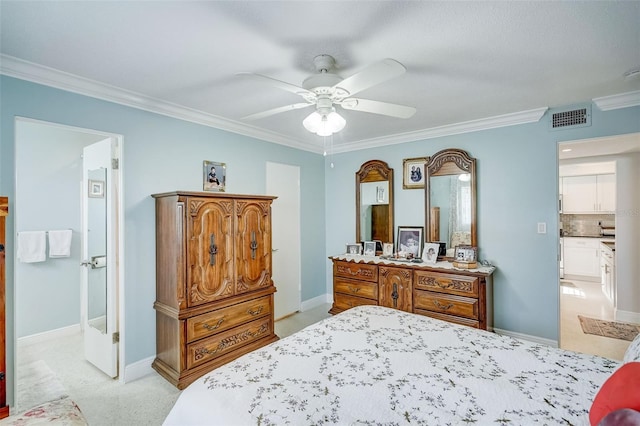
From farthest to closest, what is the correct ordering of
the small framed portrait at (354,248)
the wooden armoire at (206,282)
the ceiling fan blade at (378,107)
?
the small framed portrait at (354,248), the wooden armoire at (206,282), the ceiling fan blade at (378,107)

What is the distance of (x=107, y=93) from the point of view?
8.21 feet

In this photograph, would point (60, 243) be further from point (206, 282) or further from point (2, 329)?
point (2, 329)

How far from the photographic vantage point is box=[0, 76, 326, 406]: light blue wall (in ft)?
6.91

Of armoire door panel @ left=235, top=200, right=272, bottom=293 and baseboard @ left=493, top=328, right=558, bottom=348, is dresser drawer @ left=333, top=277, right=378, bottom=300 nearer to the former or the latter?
armoire door panel @ left=235, top=200, right=272, bottom=293

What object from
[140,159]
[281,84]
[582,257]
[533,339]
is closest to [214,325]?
[140,159]

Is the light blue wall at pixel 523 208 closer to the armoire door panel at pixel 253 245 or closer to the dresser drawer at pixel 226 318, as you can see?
the armoire door panel at pixel 253 245

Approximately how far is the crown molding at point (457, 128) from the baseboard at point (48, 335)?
430 cm

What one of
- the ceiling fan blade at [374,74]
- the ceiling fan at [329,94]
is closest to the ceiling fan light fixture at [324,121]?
the ceiling fan at [329,94]

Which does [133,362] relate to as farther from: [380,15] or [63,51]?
[380,15]

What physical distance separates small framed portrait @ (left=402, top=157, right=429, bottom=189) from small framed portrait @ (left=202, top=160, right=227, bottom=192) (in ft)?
7.70

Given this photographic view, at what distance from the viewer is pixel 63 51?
1936 mm

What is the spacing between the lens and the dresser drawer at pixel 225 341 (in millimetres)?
2615

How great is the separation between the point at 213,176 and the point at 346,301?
7.56 feet

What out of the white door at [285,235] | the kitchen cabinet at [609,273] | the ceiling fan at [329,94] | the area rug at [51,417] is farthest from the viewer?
the kitchen cabinet at [609,273]
